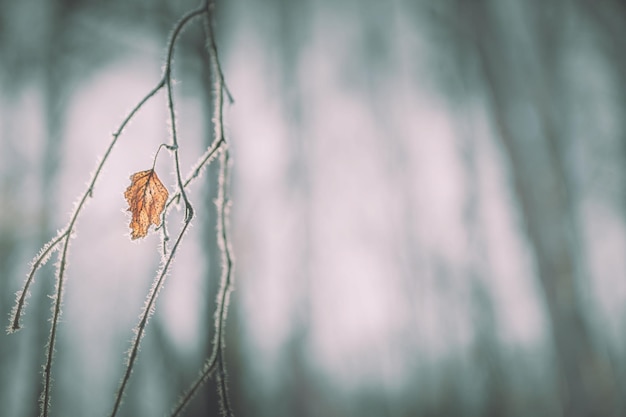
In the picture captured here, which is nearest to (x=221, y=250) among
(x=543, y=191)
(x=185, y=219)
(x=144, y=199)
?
(x=185, y=219)

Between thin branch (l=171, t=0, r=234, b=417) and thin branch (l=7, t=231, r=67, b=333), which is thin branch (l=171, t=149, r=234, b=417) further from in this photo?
thin branch (l=7, t=231, r=67, b=333)

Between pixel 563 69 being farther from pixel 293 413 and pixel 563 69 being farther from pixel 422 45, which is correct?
pixel 293 413

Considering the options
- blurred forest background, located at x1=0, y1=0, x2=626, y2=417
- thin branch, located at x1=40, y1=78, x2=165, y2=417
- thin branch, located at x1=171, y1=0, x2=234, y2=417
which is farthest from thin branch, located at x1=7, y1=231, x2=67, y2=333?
blurred forest background, located at x1=0, y1=0, x2=626, y2=417

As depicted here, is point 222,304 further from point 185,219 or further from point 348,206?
point 348,206

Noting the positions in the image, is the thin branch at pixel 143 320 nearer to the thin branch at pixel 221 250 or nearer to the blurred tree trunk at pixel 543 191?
the thin branch at pixel 221 250

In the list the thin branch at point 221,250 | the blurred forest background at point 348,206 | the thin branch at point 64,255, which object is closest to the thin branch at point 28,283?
the thin branch at point 64,255

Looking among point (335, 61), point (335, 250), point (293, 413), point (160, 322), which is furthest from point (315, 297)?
point (335, 61)
